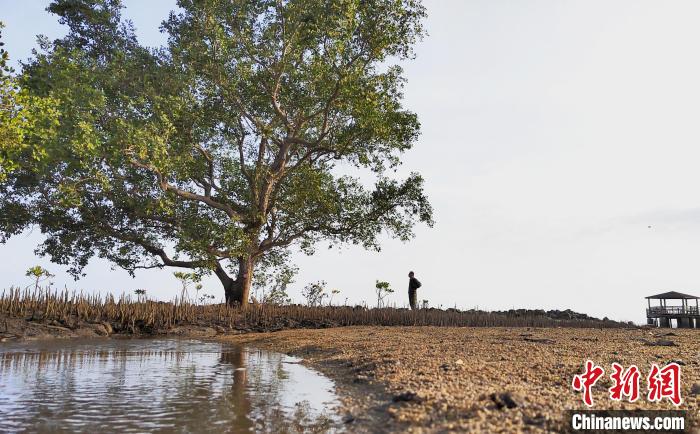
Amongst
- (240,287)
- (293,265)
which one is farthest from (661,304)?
(240,287)

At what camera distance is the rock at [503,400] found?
4.32m

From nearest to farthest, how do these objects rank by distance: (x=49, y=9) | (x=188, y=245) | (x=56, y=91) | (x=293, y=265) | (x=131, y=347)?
(x=131, y=347) → (x=56, y=91) → (x=188, y=245) → (x=49, y=9) → (x=293, y=265)

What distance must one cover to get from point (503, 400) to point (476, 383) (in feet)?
3.20

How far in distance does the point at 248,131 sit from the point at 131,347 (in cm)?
1268

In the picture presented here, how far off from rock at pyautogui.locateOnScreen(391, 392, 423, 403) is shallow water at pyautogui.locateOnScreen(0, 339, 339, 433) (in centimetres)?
59

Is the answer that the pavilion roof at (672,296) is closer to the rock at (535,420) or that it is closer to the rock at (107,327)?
the rock at (107,327)

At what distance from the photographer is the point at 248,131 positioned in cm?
2230

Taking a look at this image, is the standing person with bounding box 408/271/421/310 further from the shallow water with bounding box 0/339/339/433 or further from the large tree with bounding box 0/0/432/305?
the shallow water with bounding box 0/339/339/433

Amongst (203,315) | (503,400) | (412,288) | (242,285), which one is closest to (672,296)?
(412,288)

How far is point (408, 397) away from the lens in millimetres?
4727

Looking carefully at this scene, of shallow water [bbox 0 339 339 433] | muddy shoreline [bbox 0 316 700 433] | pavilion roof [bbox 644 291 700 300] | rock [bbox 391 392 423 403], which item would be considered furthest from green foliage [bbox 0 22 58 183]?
pavilion roof [bbox 644 291 700 300]

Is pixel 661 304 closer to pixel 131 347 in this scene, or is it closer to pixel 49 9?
pixel 131 347

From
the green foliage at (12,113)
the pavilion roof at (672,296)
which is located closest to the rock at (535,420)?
the green foliage at (12,113)

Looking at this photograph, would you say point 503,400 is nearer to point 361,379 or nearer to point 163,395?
point 361,379
